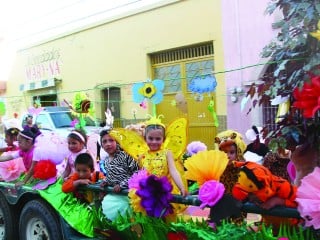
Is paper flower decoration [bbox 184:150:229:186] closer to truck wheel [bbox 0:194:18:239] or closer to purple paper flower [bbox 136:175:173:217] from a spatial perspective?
purple paper flower [bbox 136:175:173:217]

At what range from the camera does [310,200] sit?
2363 millimetres

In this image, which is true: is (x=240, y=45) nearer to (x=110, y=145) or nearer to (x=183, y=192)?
(x=110, y=145)

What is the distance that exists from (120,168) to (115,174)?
8 cm

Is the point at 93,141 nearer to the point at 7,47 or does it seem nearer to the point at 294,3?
the point at 294,3

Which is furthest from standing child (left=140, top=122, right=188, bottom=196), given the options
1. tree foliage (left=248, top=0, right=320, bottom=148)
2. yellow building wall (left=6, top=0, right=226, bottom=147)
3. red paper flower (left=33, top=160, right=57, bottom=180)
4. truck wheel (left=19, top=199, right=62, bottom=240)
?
yellow building wall (left=6, top=0, right=226, bottom=147)

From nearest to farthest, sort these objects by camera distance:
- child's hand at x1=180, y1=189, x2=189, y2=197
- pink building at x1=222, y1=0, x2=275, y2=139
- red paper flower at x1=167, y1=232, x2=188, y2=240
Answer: red paper flower at x1=167, y1=232, x2=188, y2=240 < child's hand at x1=180, y1=189, x2=189, y2=197 < pink building at x1=222, y1=0, x2=275, y2=139

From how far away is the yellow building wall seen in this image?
11.8 meters

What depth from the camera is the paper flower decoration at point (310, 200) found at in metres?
2.33

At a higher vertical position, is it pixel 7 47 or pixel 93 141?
pixel 7 47

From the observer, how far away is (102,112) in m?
14.7

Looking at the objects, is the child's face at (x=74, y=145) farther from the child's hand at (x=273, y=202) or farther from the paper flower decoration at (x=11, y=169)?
the child's hand at (x=273, y=202)

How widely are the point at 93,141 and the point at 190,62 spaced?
6.91m

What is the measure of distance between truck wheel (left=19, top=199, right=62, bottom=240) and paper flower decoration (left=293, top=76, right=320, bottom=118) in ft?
8.15

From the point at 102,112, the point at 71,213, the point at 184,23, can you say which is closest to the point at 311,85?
the point at 71,213
